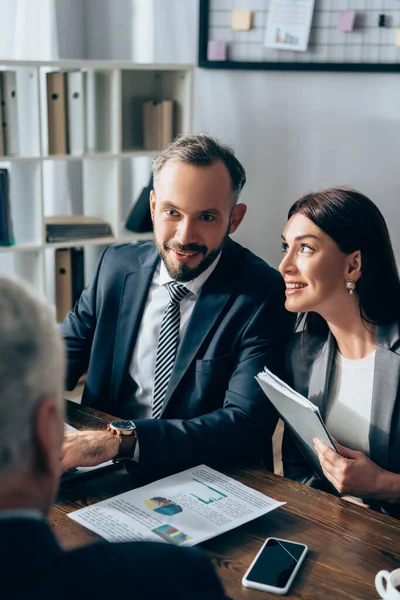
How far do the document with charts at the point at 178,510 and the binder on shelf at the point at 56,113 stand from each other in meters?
2.39

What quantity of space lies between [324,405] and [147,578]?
1122mm

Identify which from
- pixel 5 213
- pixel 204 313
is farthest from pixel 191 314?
pixel 5 213

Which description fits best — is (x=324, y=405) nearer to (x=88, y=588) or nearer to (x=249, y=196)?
(x=88, y=588)

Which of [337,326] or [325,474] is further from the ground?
[337,326]

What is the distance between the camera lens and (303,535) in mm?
1275

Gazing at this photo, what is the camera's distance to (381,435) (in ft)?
5.45

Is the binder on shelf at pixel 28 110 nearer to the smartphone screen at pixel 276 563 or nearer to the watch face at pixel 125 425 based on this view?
the watch face at pixel 125 425

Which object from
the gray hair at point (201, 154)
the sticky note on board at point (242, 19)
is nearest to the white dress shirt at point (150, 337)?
the gray hair at point (201, 154)

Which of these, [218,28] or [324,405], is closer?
[324,405]

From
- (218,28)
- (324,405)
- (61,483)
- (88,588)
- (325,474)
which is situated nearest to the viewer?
(88,588)

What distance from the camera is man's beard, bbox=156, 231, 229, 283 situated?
1896mm

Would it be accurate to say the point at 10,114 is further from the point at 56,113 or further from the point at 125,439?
the point at 125,439

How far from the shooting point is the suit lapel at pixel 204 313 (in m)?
1.84

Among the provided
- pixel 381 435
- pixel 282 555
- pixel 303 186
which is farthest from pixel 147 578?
pixel 303 186
